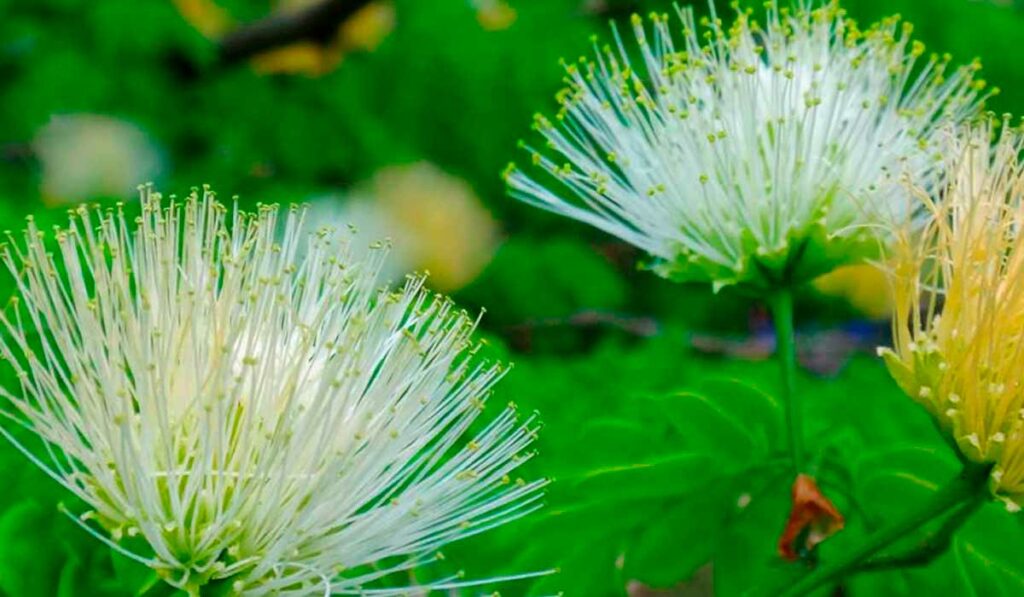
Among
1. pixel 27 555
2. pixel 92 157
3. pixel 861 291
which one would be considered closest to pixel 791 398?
pixel 27 555

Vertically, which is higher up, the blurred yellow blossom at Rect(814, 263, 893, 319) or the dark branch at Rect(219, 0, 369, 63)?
the dark branch at Rect(219, 0, 369, 63)

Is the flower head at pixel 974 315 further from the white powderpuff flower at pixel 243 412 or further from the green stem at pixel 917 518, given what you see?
the white powderpuff flower at pixel 243 412

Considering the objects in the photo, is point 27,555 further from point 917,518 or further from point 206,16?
point 206,16

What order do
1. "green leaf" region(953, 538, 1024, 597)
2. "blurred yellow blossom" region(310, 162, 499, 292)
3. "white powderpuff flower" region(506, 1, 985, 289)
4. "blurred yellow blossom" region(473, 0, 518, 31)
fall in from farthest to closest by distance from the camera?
"blurred yellow blossom" region(310, 162, 499, 292) → "blurred yellow blossom" region(473, 0, 518, 31) → "white powderpuff flower" region(506, 1, 985, 289) → "green leaf" region(953, 538, 1024, 597)

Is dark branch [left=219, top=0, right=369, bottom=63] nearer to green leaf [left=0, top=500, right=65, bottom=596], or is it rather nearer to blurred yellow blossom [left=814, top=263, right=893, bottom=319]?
blurred yellow blossom [left=814, top=263, right=893, bottom=319]

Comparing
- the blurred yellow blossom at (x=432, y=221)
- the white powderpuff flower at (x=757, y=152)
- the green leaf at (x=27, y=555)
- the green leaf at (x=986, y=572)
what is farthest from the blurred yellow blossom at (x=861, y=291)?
the green leaf at (x=27, y=555)

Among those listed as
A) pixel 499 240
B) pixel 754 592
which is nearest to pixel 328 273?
pixel 754 592

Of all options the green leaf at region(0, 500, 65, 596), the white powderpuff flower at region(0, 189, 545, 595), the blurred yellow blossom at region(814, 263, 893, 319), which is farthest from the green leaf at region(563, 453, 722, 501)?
the blurred yellow blossom at region(814, 263, 893, 319)
